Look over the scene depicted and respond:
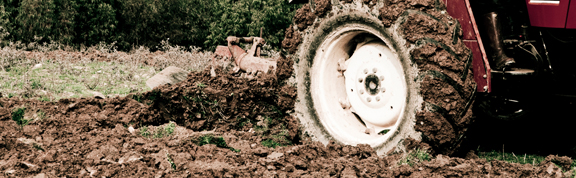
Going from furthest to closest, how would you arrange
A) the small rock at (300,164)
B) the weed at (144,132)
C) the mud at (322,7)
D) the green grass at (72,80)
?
the green grass at (72,80) → the weed at (144,132) → the mud at (322,7) → the small rock at (300,164)

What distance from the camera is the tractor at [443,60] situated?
2830mm

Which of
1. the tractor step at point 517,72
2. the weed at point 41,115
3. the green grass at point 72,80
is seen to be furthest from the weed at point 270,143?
the green grass at point 72,80

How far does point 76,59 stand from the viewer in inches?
343

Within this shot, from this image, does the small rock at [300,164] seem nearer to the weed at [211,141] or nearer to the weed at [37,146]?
the weed at [211,141]

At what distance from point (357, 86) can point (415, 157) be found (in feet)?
2.68

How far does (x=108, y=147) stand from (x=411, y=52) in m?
2.03

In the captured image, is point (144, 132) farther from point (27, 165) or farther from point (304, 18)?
point (304, 18)

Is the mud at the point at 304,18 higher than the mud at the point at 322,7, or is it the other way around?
Result: the mud at the point at 322,7

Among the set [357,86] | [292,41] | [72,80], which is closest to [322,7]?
[292,41]

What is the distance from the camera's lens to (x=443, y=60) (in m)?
2.80

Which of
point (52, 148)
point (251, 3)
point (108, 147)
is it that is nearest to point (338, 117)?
point (108, 147)

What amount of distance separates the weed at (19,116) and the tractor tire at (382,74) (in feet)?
8.30

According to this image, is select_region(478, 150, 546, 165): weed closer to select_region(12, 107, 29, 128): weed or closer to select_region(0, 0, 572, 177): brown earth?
select_region(0, 0, 572, 177): brown earth

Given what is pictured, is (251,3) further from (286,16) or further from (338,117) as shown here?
(338,117)
